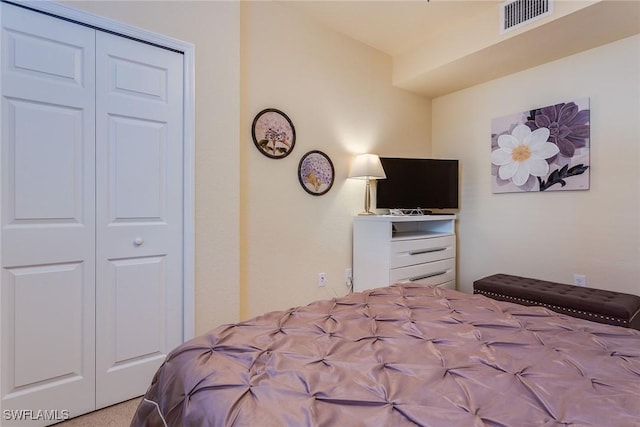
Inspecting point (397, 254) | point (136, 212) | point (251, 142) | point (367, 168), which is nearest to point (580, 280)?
point (397, 254)

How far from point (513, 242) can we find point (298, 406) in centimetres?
313

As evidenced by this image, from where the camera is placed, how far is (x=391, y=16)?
106 inches

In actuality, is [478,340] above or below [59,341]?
above

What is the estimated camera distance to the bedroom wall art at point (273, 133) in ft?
8.03

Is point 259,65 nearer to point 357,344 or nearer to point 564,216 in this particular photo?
point 357,344

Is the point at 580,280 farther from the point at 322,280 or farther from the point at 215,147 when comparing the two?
the point at 215,147

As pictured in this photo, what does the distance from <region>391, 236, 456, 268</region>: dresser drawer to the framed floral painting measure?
81 cm

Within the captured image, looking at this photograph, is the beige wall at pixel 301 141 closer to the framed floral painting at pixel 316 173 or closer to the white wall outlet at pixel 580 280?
the framed floral painting at pixel 316 173

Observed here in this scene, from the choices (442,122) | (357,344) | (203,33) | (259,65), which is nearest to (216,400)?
(357,344)

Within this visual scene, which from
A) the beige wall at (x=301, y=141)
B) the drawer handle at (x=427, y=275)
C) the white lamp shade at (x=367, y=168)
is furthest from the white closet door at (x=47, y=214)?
the drawer handle at (x=427, y=275)

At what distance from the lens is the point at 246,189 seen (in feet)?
7.85

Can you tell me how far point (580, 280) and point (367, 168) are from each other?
2.06 metres

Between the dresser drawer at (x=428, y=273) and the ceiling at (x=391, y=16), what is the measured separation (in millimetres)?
2189

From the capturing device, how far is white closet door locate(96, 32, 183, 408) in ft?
5.61
